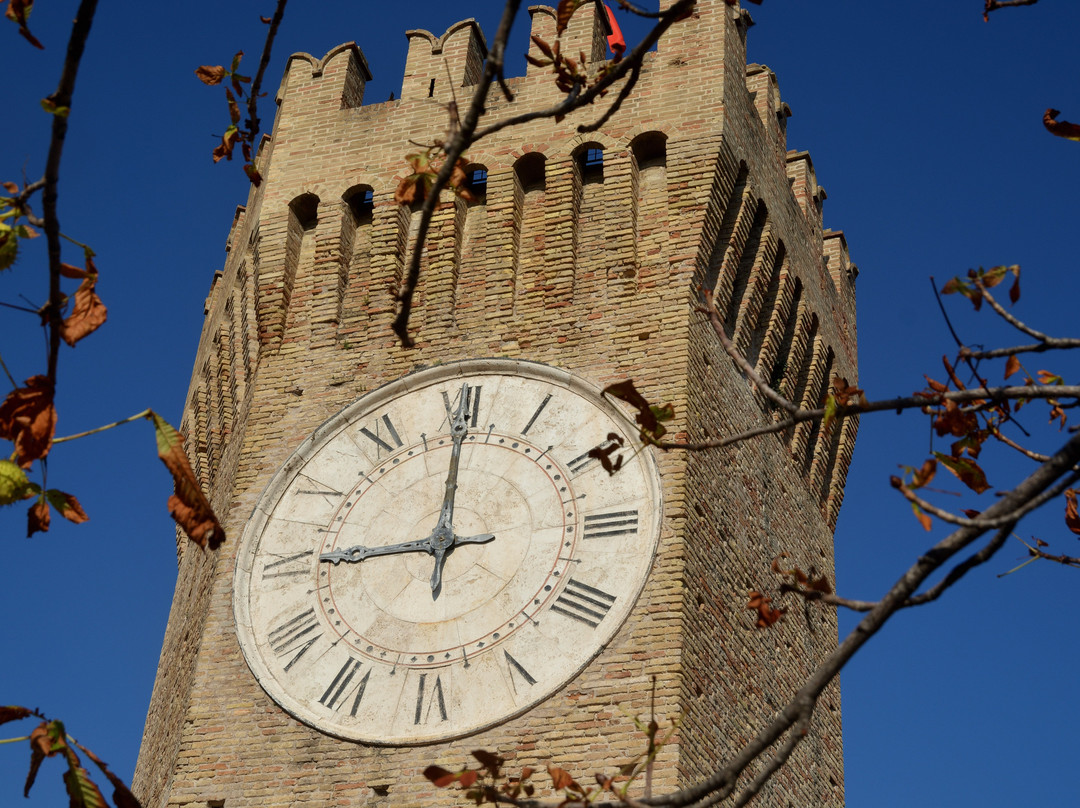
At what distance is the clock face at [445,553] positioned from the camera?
1278cm

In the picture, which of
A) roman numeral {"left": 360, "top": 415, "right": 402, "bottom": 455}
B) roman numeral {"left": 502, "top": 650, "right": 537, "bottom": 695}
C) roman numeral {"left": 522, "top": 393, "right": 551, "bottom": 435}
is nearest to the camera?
roman numeral {"left": 502, "top": 650, "right": 537, "bottom": 695}

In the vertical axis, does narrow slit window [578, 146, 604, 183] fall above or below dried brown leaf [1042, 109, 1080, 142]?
above

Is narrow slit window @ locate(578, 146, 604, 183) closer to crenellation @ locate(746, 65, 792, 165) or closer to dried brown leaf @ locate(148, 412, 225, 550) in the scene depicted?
crenellation @ locate(746, 65, 792, 165)

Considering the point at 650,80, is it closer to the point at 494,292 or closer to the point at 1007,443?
the point at 494,292

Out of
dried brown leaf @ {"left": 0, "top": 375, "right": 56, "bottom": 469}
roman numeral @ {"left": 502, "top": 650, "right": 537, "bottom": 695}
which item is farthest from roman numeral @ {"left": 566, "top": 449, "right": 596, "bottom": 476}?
dried brown leaf @ {"left": 0, "top": 375, "right": 56, "bottom": 469}

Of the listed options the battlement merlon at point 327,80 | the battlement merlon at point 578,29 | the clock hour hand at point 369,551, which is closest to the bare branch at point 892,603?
the clock hour hand at point 369,551

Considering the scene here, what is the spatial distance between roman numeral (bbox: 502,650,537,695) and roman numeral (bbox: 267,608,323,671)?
1.62 meters

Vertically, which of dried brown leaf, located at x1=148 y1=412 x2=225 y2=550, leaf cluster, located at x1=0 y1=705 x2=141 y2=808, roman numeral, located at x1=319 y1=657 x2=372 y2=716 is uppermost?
roman numeral, located at x1=319 y1=657 x2=372 y2=716

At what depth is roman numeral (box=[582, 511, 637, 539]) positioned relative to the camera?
43.5 feet

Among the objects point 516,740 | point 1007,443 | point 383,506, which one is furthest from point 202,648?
point 1007,443

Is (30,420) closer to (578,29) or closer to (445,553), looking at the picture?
(445,553)

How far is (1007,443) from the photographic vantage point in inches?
303

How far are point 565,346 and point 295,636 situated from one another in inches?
131

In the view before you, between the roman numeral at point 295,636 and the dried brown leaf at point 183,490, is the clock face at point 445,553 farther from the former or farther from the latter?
the dried brown leaf at point 183,490
